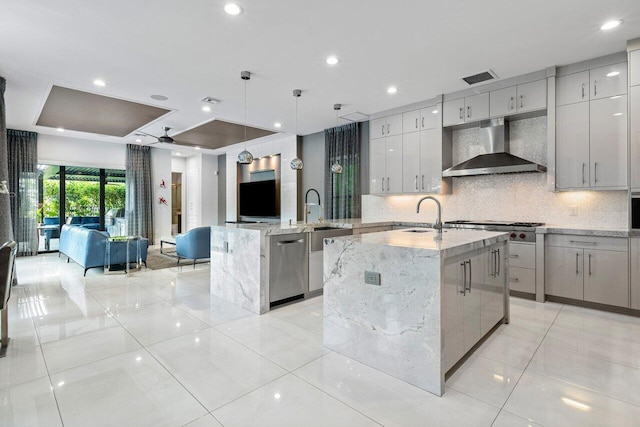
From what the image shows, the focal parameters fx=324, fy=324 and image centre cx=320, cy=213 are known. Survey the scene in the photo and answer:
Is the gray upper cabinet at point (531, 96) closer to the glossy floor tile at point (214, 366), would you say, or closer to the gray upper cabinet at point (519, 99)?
the gray upper cabinet at point (519, 99)

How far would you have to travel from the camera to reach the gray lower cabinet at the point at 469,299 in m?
2.13

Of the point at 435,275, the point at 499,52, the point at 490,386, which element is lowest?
the point at 490,386

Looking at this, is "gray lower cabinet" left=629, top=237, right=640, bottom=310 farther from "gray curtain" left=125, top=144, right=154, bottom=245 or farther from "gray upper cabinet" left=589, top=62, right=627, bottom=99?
"gray curtain" left=125, top=144, right=154, bottom=245

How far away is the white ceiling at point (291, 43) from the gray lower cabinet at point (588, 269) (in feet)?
7.02

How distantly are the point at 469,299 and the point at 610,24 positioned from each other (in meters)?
2.99

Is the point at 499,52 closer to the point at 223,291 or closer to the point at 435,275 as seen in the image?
the point at 435,275

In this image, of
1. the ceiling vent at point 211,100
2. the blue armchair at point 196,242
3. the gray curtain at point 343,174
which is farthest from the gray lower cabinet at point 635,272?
the blue armchair at point 196,242

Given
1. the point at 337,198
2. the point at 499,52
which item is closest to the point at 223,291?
the point at 337,198

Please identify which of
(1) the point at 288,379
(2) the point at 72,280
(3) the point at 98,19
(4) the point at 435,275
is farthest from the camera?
(2) the point at 72,280

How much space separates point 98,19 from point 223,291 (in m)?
3.07

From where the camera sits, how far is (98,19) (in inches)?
116

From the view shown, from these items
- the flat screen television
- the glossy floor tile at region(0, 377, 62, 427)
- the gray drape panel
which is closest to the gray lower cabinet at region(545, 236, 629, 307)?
the glossy floor tile at region(0, 377, 62, 427)

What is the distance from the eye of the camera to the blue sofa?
5.32 metres

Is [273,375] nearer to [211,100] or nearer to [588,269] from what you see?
[588,269]
